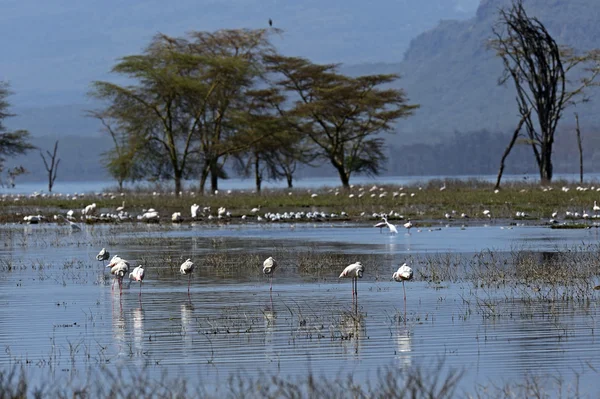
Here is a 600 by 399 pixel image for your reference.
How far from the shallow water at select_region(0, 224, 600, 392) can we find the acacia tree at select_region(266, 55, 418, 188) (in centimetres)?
4577

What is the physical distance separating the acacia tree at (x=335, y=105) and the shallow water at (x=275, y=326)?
150ft

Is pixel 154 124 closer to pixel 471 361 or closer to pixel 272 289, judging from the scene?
pixel 272 289

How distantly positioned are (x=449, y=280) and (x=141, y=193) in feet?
142

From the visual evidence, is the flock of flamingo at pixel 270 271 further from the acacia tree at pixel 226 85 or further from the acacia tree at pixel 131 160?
the acacia tree at pixel 226 85

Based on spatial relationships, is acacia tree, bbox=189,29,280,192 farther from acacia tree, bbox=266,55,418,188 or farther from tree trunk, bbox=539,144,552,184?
tree trunk, bbox=539,144,552,184

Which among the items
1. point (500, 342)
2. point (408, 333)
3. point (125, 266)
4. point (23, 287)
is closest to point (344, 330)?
point (408, 333)

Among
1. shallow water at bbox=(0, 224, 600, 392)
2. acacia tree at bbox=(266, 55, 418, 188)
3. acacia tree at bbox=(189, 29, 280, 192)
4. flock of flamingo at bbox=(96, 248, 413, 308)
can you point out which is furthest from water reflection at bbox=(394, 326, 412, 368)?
acacia tree at bbox=(266, 55, 418, 188)

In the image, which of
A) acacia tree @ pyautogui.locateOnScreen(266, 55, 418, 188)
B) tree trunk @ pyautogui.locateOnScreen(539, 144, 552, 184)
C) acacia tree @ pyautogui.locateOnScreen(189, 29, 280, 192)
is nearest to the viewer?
tree trunk @ pyautogui.locateOnScreen(539, 144, 552, 184)

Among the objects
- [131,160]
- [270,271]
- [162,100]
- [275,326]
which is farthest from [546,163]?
[275,326]

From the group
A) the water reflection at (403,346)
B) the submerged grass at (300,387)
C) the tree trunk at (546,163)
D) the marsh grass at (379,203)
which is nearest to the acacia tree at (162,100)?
the marsh grass at (379,203)

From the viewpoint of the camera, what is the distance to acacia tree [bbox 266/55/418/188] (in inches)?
2655

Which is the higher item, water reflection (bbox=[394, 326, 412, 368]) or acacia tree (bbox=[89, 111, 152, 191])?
acacia tree (bbox=[89, 111, 152, 191])

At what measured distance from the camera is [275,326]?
13344mm

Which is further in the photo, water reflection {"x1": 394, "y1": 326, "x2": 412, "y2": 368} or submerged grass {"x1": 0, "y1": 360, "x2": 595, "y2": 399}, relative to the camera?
water reflection {"x1": 394, "y1": 326, "x2": 412, "y2": 368}
